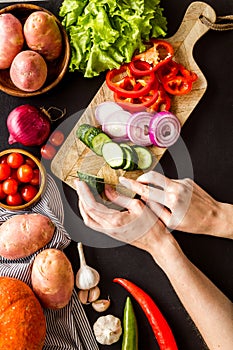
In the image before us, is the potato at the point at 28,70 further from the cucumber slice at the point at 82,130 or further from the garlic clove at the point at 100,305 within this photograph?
the garlic clove at the point at 100,305

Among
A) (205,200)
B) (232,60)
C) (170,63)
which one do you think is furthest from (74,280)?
(232,60)

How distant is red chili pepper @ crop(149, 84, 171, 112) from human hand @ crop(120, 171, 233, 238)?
0.34 m

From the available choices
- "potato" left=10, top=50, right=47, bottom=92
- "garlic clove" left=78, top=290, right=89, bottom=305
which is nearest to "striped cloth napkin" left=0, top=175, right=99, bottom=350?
"garlic clove" left=78, top=290, right=89, bottom=305

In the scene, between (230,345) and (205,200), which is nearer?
(230,345)

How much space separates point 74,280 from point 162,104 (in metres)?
1.00

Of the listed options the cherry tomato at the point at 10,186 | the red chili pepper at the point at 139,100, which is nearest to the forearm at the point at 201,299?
the red chili pepper at the point at 139,100

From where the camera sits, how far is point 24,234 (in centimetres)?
278

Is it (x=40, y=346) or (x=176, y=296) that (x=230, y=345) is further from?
(x=40, y=346)

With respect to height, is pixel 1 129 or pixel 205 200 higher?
pixel 205 200

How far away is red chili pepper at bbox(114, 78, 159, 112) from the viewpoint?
290 centimetres

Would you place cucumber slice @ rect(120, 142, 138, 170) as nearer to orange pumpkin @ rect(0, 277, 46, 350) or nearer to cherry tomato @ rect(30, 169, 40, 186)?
cherry tomato @ rect(30, 169, 40, 186)

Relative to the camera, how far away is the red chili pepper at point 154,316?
114 inches

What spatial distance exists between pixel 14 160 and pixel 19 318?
0.77m

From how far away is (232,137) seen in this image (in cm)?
305
